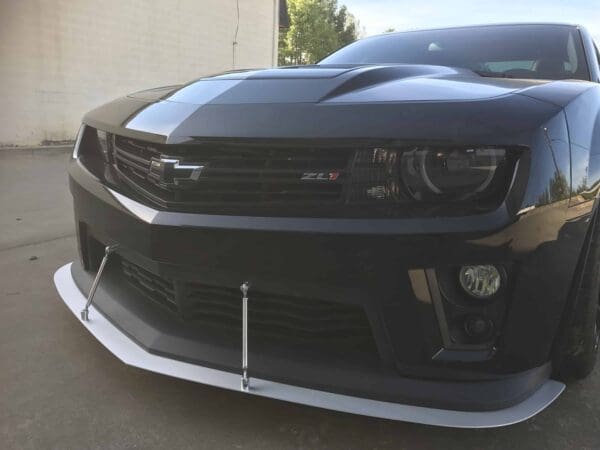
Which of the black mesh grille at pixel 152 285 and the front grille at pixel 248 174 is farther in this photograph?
the black mesh grille at pixel 152 285

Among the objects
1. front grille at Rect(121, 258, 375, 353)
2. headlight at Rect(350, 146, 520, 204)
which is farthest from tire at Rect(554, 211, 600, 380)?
front grille at Rect(121, 258, 375, 353)

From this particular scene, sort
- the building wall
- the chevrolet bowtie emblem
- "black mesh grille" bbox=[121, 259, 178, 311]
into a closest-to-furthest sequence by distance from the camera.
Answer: the chevrolet bowtie emblem < "black mesh grille" bbox=[121, 259, 178, 311] < the building wall

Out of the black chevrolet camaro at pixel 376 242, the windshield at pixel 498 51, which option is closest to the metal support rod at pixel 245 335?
the black chevrolet camaro at pixel 376 242

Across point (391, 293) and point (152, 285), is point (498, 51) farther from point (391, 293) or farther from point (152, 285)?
point (152, 285)

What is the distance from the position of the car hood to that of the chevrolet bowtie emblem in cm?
8

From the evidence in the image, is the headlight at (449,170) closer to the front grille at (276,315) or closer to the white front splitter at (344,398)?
the front grille at (276,315)

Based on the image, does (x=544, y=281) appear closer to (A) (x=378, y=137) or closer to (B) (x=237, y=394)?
(A) (x=378, y=137)

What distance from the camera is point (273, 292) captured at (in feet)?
5.21

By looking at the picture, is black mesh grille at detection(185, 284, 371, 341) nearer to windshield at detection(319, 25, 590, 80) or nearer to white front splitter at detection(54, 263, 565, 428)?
white front splitter at detection(54, 263, 565, 428)

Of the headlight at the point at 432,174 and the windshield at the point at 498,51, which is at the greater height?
the windshield at the point at 498,51

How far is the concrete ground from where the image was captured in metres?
1.67

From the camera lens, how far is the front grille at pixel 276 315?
162 centimetres

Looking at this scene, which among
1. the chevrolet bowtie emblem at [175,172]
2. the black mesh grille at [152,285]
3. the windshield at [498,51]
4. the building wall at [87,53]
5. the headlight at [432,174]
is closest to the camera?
the headlight at [432,174]

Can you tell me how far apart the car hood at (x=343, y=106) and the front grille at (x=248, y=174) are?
5 centimetres
